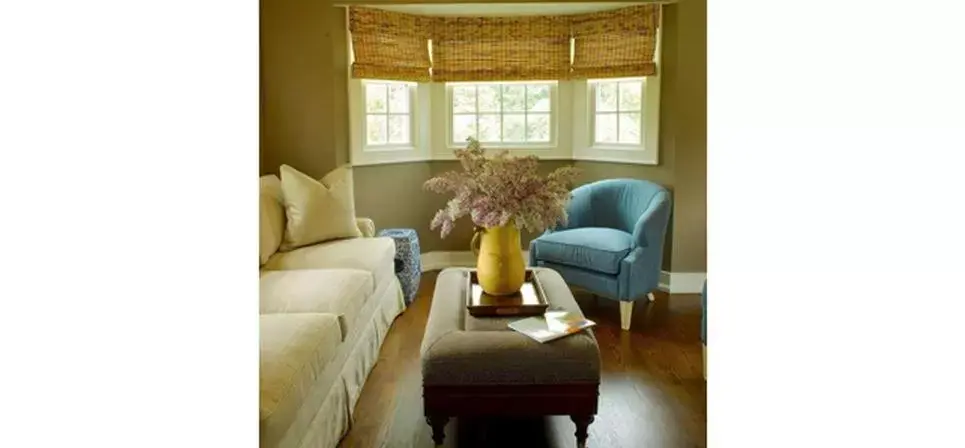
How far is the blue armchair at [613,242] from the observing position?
4.71m

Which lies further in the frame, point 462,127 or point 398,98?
point 462,127

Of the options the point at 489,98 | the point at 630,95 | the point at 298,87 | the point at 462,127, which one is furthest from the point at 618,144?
the point at 298,87

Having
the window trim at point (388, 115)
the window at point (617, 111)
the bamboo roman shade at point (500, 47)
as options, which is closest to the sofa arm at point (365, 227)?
the window trim at point (388, 115)

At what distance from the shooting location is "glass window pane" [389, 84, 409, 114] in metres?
6.11

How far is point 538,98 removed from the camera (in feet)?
20.6

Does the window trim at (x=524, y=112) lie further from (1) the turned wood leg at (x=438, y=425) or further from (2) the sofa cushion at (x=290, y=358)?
(1) the turned wood leg at (x=438, y=425)

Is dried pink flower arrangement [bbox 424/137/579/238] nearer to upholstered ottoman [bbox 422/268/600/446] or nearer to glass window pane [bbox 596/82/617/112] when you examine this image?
upholstered ottoman [bbox 422/268/600/446]

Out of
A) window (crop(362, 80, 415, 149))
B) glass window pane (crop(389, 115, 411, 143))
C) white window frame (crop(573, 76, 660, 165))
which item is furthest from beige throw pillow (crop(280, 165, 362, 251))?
white window frame (crop(573, 76, 660, 165))

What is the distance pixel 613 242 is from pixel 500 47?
1960 millimetres

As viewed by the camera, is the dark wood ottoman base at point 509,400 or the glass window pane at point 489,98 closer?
the dark wood ottoman base at point 509,400

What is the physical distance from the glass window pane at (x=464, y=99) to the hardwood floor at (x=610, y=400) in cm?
198

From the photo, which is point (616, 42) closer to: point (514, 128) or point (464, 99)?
point (514, 128)
